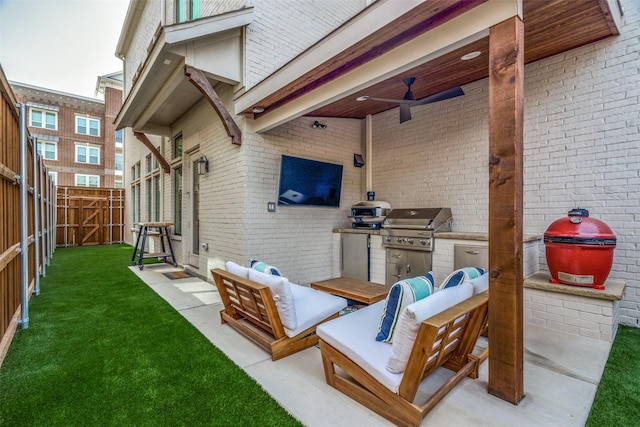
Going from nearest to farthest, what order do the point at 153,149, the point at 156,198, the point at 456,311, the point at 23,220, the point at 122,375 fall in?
the point at 456,311, the point at 122,375, the point at 23,220, the point at 153,149, the point at 156,198

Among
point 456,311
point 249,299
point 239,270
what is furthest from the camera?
point 239,270

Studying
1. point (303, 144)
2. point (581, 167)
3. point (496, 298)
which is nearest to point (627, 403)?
point (496, 298)

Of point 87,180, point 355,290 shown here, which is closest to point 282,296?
point 355,290

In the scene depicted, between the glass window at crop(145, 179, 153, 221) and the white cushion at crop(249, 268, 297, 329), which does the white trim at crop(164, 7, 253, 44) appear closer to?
the white cushion at crop(249, 268, 297, 329)

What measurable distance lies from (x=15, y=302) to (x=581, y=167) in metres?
6.44

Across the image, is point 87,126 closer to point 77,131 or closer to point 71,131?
point 77,131

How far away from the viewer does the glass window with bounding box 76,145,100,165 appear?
1561 cm

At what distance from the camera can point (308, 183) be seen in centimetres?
507

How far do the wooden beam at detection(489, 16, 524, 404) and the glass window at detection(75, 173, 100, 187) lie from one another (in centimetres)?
1900

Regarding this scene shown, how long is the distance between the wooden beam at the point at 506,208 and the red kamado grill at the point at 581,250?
5.27ft

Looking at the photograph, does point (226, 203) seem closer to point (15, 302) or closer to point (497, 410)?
point (15, 302)

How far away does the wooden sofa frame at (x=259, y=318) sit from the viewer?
2492 mm

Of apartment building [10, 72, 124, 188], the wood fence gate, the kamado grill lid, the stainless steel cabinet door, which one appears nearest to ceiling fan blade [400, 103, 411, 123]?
the stainless steel cabinet door

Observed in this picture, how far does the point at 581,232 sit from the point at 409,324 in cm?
247
